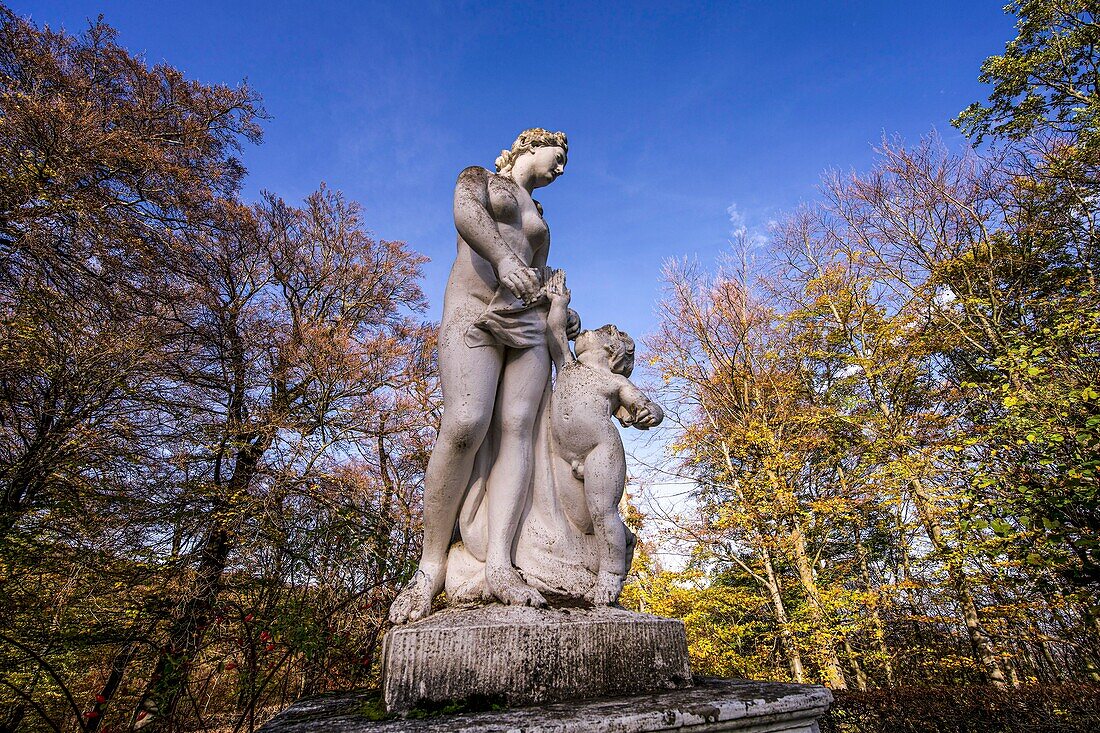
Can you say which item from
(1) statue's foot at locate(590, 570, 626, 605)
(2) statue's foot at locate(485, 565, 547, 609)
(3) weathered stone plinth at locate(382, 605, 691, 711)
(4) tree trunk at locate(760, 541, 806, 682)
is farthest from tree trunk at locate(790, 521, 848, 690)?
(2) statue's foot at locate(485, 565, 547, 609)

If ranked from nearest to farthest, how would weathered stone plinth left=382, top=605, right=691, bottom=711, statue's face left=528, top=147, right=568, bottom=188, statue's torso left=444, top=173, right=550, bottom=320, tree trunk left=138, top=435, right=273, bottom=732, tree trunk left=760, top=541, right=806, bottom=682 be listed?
weathered stone plinth left=382, top=605, right=691, bottom=711
statue's torso left=444, top=173, right=550, bottom=320
statue's face left=528, top=147, right=568, bottom=188
tree trunk left=138, top=435, right=273, bottom=732
tree trunk left=760, top=541, right=806, bottom=682

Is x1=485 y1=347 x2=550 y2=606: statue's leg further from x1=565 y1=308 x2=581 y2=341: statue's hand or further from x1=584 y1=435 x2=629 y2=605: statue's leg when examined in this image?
x1=584 y1=435 x2=629 y2=605: statue's leg

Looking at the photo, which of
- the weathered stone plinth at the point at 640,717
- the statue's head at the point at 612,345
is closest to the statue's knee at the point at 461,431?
the statue's head at the point at 612,345

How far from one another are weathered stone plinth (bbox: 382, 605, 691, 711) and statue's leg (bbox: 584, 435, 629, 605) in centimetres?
37

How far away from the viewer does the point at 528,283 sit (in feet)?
7.96

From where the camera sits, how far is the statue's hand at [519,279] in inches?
95.4

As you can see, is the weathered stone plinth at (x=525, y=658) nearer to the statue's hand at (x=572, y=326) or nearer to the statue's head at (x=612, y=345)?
the statue's head at (x=612, y=345)

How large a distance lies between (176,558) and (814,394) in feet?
41.3

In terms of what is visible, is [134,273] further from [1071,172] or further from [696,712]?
[1071,172]

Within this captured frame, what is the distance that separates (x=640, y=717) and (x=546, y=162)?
2673 millimetres

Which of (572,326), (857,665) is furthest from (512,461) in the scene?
(857,665)

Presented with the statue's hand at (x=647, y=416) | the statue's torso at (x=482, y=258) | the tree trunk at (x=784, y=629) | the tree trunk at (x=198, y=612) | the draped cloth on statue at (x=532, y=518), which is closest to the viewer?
the draped cloth on statue at (x=532, y=518)

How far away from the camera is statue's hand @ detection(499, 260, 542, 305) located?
95.4 inches

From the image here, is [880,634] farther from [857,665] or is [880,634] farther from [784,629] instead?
[857,665]
